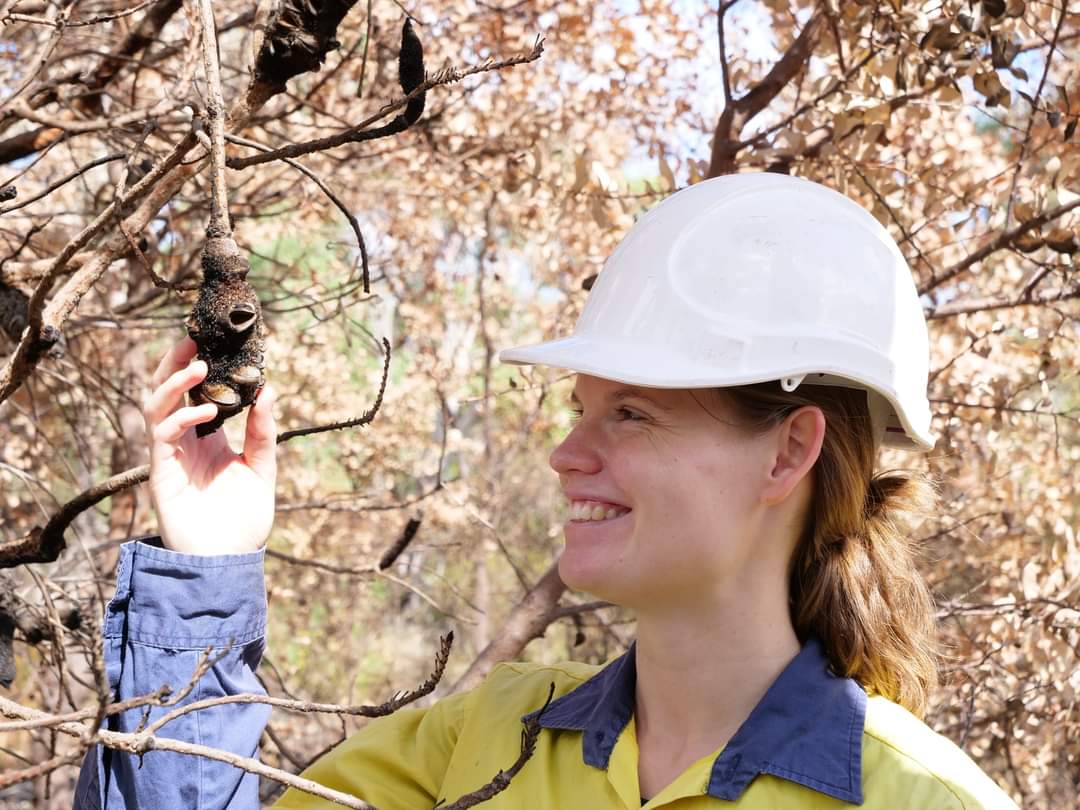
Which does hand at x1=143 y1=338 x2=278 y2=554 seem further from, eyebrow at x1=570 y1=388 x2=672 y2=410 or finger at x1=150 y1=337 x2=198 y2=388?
eyebrow at x1=570 y1=388 x2=672 y2=410

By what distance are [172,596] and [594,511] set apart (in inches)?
23.9

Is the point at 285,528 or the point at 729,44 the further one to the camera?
the point at 285,528

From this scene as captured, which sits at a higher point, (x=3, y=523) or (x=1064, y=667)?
(x=3, y=523)

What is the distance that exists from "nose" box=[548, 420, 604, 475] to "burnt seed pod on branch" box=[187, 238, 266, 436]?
1.60 feet

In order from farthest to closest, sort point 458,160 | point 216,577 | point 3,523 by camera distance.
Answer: point 458,160 → point 3,523 → point 216,577

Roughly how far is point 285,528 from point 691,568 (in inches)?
222

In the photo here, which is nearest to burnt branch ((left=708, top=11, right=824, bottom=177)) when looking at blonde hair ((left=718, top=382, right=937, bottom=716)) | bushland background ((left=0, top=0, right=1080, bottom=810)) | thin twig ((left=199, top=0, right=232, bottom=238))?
bushland background ((left=0, top=0, right=1080, bottom=810))

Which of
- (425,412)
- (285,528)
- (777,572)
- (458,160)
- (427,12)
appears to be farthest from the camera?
(425,412)

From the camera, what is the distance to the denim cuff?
63.7 inches

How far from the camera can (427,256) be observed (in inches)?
289

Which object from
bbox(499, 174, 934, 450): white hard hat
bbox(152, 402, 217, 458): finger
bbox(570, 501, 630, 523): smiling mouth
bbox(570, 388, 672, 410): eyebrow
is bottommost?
bbox(570, 501, 630, 523): smiling mouth

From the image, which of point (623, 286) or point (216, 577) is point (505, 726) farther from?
point (623, 286)

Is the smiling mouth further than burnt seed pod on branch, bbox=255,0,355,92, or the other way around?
the smiling mouth

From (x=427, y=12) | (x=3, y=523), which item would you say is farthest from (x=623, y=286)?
(x=427, y=12)
